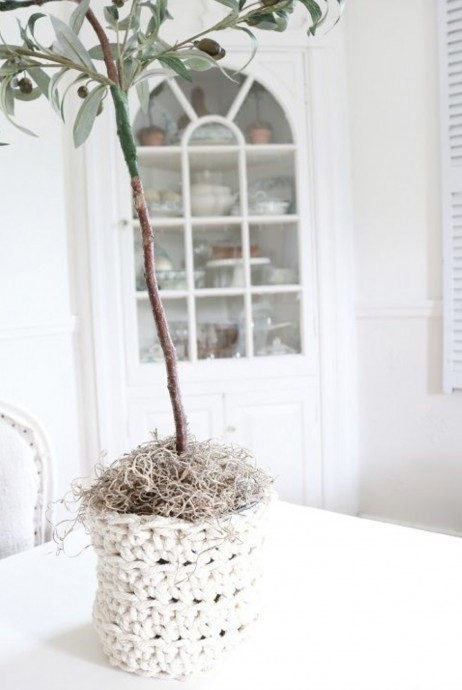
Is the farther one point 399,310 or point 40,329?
point 399,310

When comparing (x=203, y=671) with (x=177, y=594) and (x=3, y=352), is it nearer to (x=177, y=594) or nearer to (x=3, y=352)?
(x=177, y=594)

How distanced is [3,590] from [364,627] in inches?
18.1

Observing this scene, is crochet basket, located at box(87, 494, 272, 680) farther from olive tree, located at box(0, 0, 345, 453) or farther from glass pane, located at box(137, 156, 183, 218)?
glass pane, located at box(137, 156, 183, 218)

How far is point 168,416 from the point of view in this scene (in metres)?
2.47

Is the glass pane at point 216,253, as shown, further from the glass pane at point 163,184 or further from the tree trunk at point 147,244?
the tree trunk at point 147,244

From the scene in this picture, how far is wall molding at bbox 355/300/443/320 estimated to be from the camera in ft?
7.93

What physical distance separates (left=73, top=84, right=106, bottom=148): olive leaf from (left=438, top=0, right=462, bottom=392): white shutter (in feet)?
6.27

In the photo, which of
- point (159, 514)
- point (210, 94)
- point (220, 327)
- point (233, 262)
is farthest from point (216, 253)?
point (159, 514)

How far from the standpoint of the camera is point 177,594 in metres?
0.63

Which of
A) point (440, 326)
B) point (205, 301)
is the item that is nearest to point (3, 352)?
point (205, 301)

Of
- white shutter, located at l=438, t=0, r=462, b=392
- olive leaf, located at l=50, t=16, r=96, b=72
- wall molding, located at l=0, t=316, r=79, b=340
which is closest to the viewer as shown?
olive leaf, located at l=50, t=16, r=96, b=72

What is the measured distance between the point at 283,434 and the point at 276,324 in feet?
1.35

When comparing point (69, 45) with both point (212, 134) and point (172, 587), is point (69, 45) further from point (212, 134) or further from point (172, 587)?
point (212, 134)

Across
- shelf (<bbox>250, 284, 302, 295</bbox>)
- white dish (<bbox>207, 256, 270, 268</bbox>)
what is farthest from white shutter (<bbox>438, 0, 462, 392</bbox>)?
white dish (<bbox>207, 256, 270, 268</bbox>)
